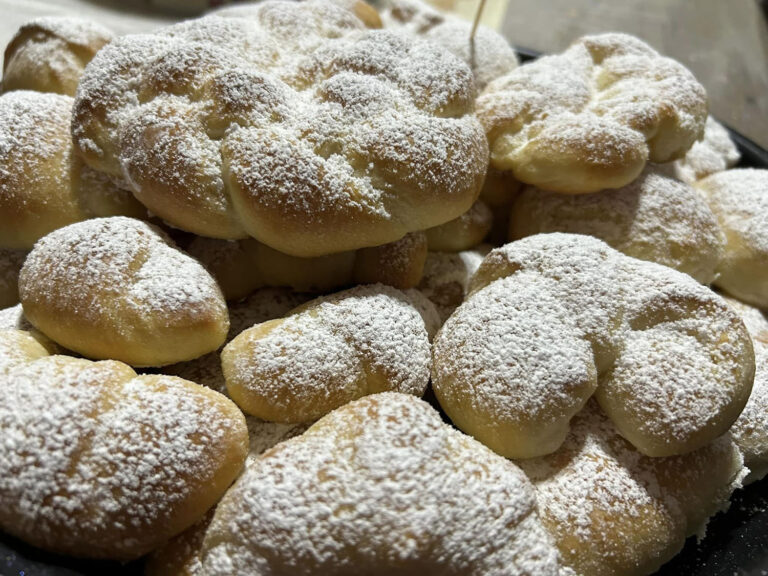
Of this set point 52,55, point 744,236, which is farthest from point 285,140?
point 744,236

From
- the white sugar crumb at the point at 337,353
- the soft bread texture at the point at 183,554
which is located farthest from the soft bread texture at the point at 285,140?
the soft bread texture at the point at 183,554

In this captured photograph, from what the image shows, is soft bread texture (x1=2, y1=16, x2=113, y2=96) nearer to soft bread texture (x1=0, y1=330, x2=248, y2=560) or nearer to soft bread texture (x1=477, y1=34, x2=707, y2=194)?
soft bread texture (x1=0, y1=330, x2=248, y2=560)

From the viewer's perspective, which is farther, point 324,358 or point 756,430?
point 756,430

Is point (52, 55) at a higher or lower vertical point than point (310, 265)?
higher

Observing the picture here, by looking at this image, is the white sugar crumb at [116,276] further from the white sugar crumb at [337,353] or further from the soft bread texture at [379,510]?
the soft bread texture at [379,510]

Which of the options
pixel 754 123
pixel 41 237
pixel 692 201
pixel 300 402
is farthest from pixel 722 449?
pixel 754 123

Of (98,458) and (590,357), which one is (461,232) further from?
(98,458)

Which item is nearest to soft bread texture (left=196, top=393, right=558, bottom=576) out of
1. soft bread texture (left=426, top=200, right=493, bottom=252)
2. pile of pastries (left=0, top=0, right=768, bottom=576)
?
pile of pastries (left=0, top=0, right=768, bottom=576)

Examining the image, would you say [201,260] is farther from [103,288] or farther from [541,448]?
[541,448]
